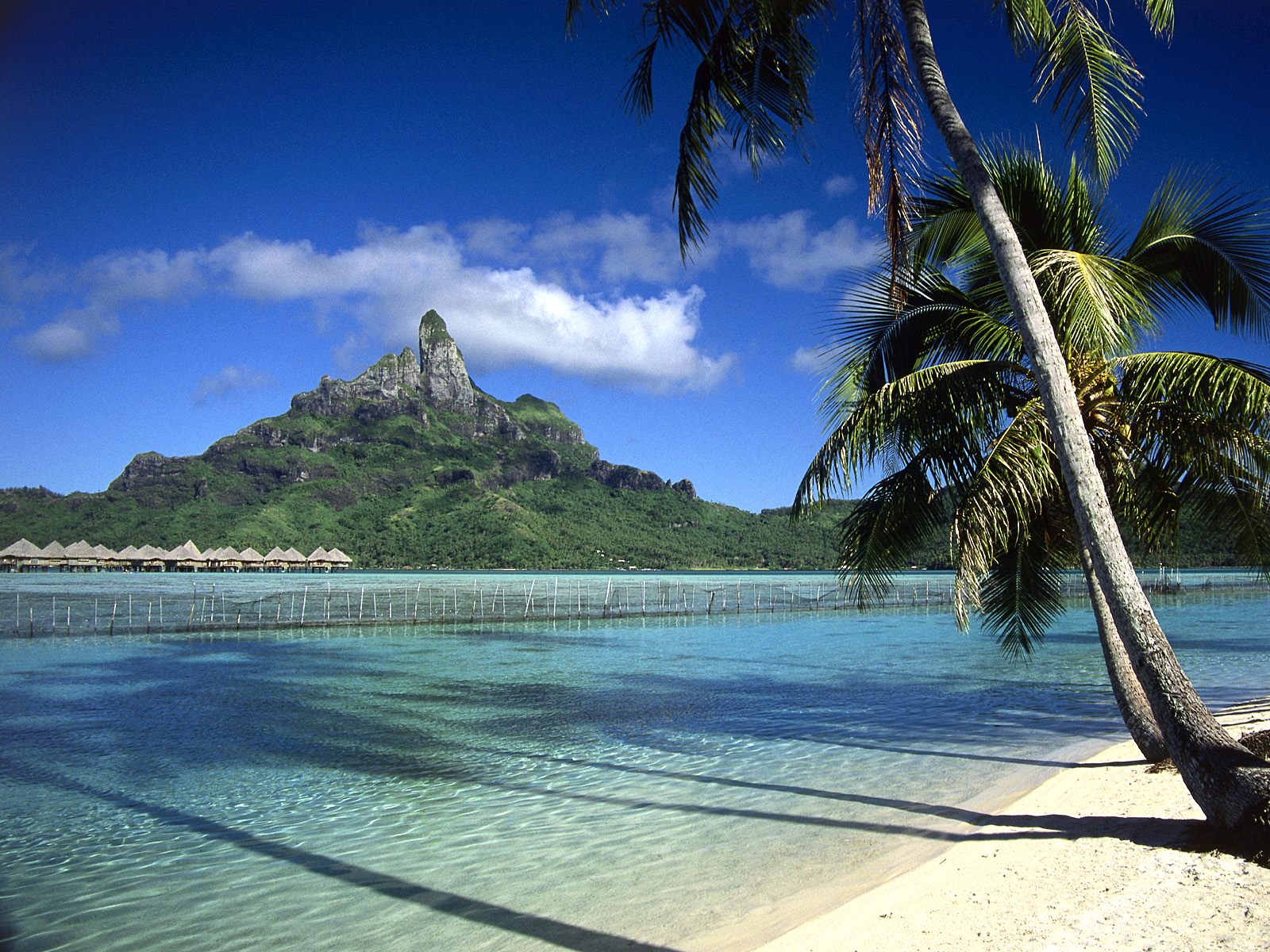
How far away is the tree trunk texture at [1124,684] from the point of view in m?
5.72

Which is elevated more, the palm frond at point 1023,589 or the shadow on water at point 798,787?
the palm frond at point 1023,589

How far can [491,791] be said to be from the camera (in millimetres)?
7176

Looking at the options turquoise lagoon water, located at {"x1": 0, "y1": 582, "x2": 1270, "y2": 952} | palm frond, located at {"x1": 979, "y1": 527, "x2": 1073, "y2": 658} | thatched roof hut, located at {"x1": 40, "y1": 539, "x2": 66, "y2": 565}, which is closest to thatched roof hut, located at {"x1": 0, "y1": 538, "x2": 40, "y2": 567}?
thatched roof hut, located at {"x1": 40, "y1": 539, "x2": 66, "y2": 565}

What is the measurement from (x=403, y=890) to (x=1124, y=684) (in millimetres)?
5271

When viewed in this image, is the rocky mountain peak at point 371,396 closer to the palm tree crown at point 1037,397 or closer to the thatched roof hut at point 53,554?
the thatched roof hut at point 53,554

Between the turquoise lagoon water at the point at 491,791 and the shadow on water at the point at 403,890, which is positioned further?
the turquoise lagoon water at the point at 491,791

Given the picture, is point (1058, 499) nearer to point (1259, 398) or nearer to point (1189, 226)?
point (1259, 398)

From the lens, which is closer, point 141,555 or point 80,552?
point 80,552

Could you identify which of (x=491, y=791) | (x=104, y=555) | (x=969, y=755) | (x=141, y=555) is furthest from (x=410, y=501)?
(x=969, y=755)

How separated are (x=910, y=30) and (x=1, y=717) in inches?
560

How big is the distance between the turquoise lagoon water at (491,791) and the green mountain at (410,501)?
70.1 metres

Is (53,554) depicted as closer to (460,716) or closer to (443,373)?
(460,716)

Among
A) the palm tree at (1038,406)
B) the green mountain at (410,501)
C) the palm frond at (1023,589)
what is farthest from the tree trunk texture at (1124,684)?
the green mountain at (410,501)

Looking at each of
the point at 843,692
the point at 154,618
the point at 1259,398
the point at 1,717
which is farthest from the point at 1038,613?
the point at 154,618
